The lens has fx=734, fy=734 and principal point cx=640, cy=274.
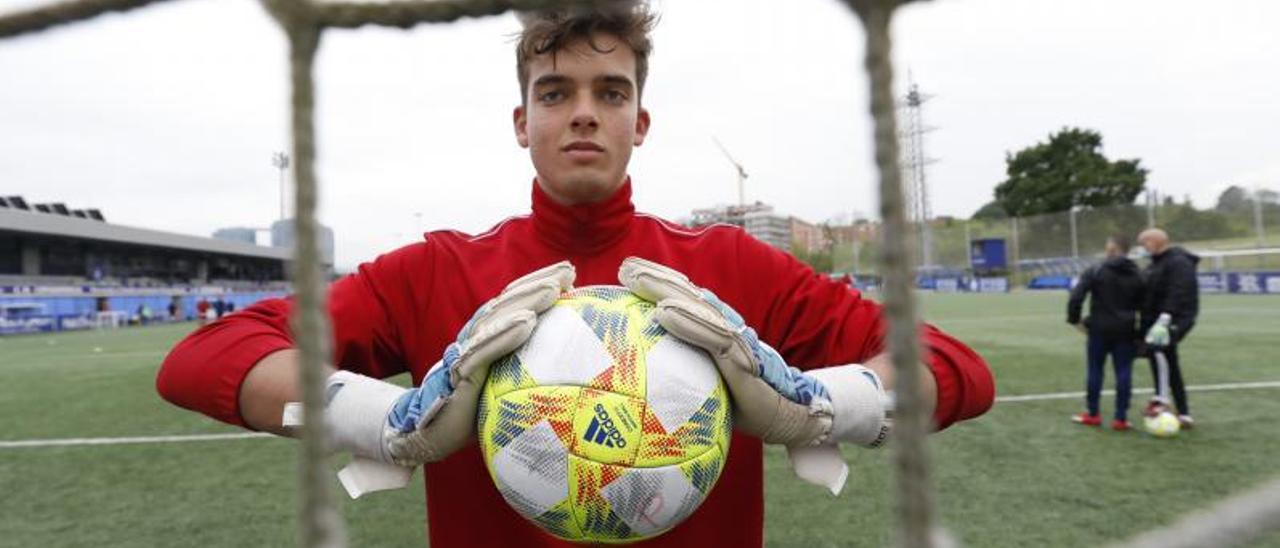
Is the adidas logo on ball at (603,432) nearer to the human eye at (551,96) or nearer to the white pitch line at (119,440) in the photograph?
the human eye at (551,96)

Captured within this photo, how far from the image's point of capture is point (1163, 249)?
5.15 m

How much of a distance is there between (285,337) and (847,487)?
3184mm

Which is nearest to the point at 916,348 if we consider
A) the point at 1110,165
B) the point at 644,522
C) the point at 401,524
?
the point at 644,522

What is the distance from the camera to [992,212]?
172 ft

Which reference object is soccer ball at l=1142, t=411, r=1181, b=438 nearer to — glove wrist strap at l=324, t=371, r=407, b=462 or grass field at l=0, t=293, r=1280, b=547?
grass field at l=0, t=293, r=1280, b=547

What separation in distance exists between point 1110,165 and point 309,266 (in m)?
51.2

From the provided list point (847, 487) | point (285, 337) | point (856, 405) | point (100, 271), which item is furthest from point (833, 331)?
point (100, 271)

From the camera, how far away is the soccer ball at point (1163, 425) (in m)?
4.67

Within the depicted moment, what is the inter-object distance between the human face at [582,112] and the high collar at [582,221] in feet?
0.29

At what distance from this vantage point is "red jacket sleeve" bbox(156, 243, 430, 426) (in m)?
1.24

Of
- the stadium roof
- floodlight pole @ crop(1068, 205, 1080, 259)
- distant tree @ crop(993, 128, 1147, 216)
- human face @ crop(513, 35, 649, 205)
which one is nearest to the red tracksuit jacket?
human face @ crop(513, 35, 649, 205)

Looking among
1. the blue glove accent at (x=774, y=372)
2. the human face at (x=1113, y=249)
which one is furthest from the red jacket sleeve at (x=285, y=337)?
the human face at (x=1113, y=249)

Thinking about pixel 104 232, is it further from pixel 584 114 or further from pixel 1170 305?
pixel 584 114

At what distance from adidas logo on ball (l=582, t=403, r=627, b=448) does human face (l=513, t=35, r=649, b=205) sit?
60 centimetres
